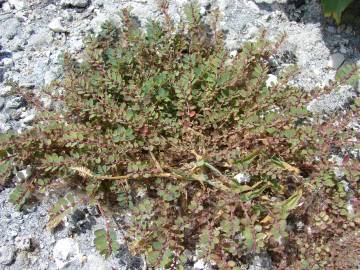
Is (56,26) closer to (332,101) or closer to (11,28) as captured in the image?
(11,28)

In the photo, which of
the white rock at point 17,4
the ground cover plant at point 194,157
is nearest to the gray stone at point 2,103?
the ground cover plant at point 194,157

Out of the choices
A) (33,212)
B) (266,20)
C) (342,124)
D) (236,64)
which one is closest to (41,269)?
(33,212)

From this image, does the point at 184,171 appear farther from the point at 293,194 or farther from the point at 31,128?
the point at 31,128

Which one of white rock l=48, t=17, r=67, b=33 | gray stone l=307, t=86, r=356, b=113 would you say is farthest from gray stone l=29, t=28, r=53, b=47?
gray stone l=307, t=86, r=356, b=113

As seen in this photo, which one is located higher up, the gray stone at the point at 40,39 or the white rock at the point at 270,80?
the gray stone at the point at 40,39

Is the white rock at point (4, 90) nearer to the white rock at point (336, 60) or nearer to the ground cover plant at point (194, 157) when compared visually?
the ground cover plant at point (194, 157)
